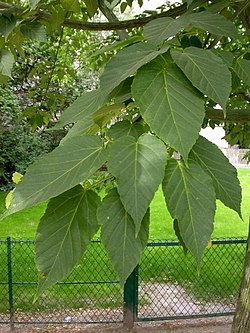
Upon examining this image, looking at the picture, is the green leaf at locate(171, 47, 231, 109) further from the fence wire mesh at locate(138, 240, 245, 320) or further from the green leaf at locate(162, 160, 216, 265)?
the fence wire mesh at locate(138, 240, 245, 320)

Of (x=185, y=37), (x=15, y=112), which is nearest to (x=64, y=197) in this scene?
(x=185, y=37)

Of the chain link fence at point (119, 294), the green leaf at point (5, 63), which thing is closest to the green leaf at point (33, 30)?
the green leaf at point (5, 63)

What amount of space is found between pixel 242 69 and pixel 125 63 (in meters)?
0.29

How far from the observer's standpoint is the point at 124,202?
0.53 m

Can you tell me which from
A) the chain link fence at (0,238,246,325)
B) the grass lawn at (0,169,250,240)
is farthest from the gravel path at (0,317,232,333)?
the grass lawn at (0,169,250,240)

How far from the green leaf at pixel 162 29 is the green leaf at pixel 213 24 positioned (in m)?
0.02

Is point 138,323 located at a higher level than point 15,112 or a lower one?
lower

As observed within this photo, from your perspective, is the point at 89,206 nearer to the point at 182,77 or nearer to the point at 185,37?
the point at 182,77

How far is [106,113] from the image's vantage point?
0.69m

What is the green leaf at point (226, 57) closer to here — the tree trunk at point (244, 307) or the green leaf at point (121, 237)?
the green leaf at point (121, 237)

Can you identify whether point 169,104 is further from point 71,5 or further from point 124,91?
point 71,5

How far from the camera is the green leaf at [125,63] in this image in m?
0.60

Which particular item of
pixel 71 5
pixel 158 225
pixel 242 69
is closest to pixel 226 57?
pixel 242 69

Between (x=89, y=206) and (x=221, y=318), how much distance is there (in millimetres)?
4396
